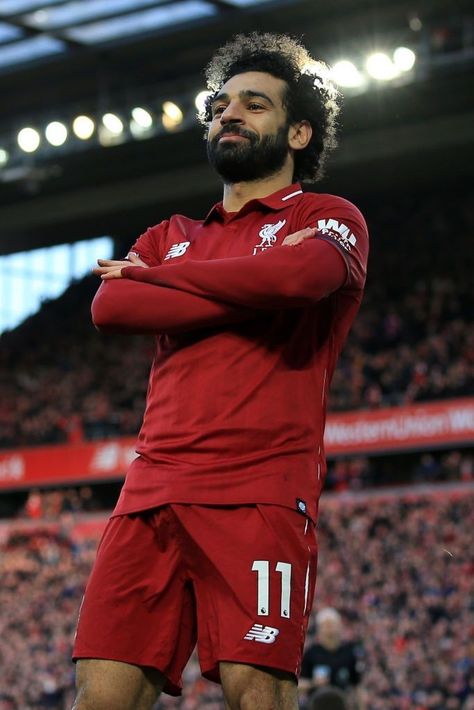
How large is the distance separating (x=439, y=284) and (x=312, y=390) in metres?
22.2

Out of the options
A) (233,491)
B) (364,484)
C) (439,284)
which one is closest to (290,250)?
(233,491)

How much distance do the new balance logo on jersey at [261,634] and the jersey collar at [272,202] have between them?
1.08m

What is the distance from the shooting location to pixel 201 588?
312 centimetres

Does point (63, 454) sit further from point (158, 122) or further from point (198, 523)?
point (198, 523)

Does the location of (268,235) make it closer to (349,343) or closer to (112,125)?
(112,125)

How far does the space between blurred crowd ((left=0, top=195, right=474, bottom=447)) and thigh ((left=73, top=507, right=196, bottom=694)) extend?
1897cm

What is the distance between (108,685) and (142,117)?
1996 cm

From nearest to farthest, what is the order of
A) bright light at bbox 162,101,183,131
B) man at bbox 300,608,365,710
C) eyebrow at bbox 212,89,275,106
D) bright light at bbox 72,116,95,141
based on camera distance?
eyebrow at bbox 212,89,275,106 < man at bbox 300,608,365,710 < bright light at bbox 162,101,183,131 < bright light at bbox 72,116,95,141

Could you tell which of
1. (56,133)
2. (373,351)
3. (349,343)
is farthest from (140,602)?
(349,343)

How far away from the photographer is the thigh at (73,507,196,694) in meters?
3.10

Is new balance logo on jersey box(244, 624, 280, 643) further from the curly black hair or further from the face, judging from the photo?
the curly black hair

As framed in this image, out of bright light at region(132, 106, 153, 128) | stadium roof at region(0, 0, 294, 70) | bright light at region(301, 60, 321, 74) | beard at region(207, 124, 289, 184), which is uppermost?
stadium roof at region(0, 0, 294, 70)

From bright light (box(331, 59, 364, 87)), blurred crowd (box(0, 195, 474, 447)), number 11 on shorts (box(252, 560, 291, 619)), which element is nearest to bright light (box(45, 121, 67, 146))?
bright light (box(331, 59, 364, 87))

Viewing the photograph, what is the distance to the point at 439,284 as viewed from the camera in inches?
988
